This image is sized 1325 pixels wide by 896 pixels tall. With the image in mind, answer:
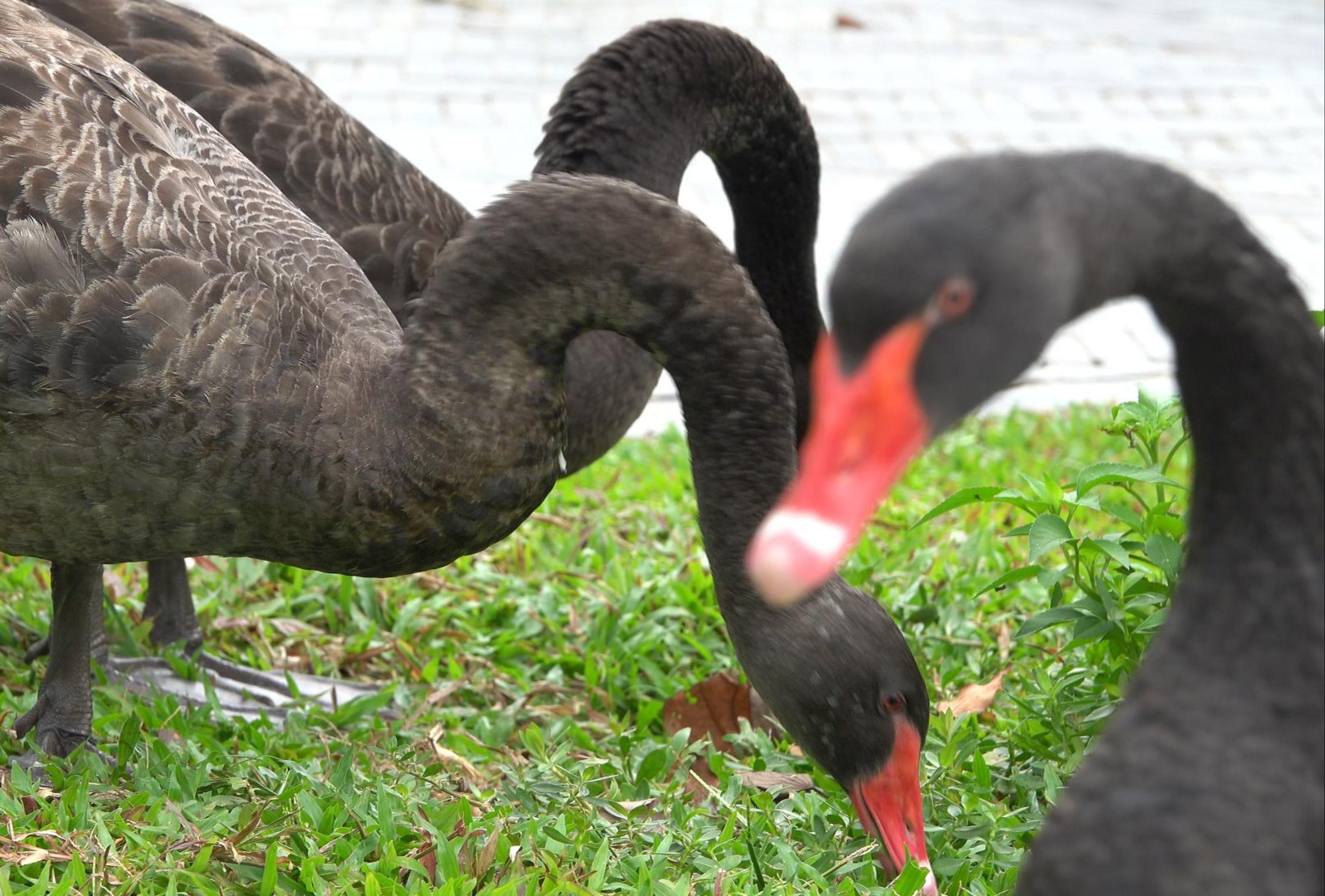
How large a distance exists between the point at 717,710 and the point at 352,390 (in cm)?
123

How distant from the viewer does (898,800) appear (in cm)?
298

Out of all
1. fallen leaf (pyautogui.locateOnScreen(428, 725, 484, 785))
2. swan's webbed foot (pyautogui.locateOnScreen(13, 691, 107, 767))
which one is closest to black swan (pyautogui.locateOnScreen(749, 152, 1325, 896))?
fallen leaf (pyautogui.locateOnScreen(428, 725, 484, 785))

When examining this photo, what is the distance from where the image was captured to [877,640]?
296cm

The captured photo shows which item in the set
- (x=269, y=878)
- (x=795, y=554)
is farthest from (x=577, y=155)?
(x=795, y=554)

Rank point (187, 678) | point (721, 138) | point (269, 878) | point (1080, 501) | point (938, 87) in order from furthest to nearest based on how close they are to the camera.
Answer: point (938, 87), point (721, 138), point (187, 678), point (1080, 501), point (269, 878)

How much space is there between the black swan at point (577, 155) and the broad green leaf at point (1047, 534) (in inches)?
49.9

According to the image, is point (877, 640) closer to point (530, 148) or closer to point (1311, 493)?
point (1311, 493)

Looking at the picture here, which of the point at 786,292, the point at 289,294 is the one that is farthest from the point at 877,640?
the point at 786,292

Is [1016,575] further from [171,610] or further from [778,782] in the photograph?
[171,610]

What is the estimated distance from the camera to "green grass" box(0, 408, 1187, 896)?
290 centimetres

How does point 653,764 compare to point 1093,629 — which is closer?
point 1093,629

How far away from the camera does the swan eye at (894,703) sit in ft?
9.67

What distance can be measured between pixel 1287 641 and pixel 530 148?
7.53 meters

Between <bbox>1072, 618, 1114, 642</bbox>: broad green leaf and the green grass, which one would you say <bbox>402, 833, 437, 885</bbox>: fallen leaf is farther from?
<bbox>1072, 618, 1114, 642</bbox>: broad green leaf
